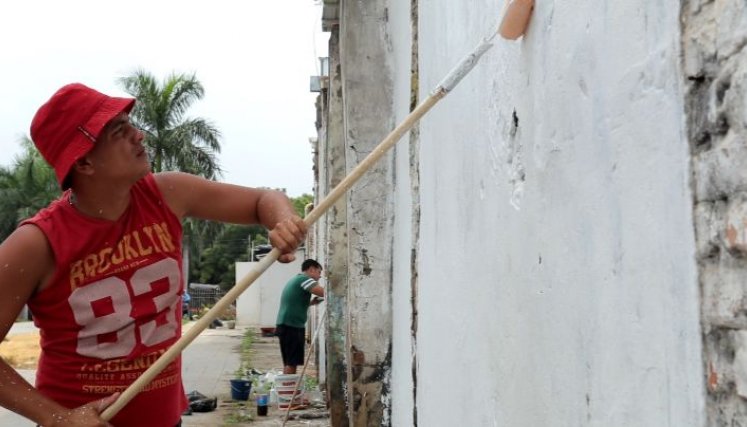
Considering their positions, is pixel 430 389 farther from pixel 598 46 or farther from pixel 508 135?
pixel 598 46

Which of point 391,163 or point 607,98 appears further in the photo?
point 391,163

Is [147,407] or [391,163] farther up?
[391,163]

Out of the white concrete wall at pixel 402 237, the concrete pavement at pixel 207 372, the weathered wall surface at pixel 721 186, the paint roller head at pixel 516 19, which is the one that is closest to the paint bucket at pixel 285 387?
the concrete pavement at pixel 207 372

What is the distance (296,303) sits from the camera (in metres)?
10.4

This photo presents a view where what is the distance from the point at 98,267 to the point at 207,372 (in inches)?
436

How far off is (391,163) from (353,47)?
894 mm

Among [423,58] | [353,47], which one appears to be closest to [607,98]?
[423,58]

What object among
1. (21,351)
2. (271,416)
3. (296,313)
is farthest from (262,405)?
(21,351)

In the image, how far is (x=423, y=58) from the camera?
355 centimetres

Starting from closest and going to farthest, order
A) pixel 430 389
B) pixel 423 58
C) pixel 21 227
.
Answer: pixel 21 227
pixel 430 389
pixel 423 58

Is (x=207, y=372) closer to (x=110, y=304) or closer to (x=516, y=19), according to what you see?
(x=110, y=304)

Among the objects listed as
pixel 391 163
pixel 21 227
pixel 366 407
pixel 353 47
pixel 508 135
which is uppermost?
pixel 353 47

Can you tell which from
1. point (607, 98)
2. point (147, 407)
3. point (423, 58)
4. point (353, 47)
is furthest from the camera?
point (353, 47)

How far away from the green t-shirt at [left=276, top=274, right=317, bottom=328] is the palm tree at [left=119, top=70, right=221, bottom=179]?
13.0m
